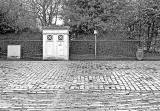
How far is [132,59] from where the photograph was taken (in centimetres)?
1930

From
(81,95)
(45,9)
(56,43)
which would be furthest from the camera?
(45,9)

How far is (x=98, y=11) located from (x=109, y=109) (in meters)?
18.3

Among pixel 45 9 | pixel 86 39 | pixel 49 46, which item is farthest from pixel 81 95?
pixel 45 9

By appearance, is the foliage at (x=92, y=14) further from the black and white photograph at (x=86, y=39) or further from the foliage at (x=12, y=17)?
the foliage at (x=12, y=17)

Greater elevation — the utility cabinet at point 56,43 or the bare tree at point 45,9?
the bare tree at point 45,9

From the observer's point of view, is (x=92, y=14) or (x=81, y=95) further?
(x=92, y=14)

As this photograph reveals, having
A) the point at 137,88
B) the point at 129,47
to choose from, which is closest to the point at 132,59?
the point at 129,47

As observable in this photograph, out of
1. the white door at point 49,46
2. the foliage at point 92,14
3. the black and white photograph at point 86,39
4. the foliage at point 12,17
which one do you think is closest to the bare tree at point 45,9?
the black and white photograph at point 86,39

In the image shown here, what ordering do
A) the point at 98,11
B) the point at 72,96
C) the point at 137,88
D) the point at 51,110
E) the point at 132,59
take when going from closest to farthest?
the point at 51,110 < the point at 72,96 < the point at 137,88 < the point at 132,59 < the point at 98,11

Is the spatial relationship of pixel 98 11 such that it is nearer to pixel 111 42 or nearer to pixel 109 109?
pixel 111 42

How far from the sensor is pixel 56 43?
1858 centimetres

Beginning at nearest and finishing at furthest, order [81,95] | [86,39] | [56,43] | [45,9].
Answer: [81,95]
[56,43]
[86,39]
[45,9]

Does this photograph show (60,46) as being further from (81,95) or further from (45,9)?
(81,95)

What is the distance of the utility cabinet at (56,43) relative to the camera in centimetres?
1856
